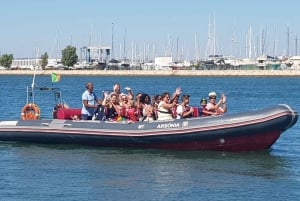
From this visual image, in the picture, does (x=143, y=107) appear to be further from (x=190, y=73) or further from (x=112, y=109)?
(x=190, y=73)

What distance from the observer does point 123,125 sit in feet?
65.4

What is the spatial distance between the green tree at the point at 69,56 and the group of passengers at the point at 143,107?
10655cm

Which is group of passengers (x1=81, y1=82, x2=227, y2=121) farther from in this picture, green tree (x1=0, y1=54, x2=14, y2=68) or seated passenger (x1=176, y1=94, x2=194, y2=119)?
green tree (x1=0, y1=54, x2=14, y2=68)

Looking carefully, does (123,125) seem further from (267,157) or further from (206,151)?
(267,157)

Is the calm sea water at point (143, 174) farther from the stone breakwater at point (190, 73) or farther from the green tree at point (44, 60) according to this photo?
the green tree at point (44, 60)

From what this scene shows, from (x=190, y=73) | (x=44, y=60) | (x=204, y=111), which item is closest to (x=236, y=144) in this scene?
(x=204, y=111)

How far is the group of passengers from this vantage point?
→ 19.8 meters

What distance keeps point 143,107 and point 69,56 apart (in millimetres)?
108460

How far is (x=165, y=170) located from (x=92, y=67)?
371 feet

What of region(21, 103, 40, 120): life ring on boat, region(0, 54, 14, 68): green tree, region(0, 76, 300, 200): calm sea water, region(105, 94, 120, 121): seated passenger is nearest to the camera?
region(0, 76, 300, 200): calm sea water

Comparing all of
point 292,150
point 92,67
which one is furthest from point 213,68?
point 292,150

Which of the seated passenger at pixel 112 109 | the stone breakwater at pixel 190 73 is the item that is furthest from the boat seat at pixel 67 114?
the stone breakwater at pixel 190 73

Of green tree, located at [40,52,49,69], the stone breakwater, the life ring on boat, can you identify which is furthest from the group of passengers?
green tree, located at [40,52,49,69]

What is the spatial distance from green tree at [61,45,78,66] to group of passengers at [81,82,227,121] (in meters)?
107
